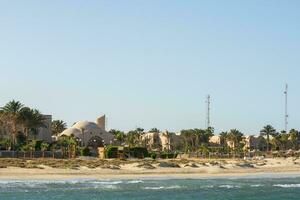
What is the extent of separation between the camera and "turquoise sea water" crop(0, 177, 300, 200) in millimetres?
39125

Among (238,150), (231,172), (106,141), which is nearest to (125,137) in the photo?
(106,141)

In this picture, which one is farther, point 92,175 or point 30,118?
point 30,118

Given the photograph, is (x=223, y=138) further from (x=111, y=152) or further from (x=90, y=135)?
Answer: (x=111, y=152)

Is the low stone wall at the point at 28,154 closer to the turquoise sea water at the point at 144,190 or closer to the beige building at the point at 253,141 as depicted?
the turquoise sea water at the point at 144,190

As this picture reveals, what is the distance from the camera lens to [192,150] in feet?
418

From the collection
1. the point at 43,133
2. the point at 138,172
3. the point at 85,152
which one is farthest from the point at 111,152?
the point at 138,172

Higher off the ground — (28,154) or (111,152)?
(111,152)

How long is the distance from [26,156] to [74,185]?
3872 cm

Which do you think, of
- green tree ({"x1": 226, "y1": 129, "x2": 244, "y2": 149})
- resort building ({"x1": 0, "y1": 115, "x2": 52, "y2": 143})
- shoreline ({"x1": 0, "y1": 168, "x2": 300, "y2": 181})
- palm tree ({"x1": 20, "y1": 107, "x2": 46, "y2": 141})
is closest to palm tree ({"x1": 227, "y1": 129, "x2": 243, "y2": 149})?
green tree ({"x1": 226, "y1": 129, "x2": 244, "y2": 149})

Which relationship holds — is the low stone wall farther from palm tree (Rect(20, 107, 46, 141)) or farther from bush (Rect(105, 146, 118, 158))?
bush (Rect(105, 146, 118, 158))

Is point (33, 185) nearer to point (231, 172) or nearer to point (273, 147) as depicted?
point (231, 172)

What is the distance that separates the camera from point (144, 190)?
143 feet

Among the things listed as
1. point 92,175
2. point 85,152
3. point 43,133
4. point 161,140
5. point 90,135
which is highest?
point 43,133

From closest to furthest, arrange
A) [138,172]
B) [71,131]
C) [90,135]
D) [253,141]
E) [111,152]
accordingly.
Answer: [138,172], [111,152], [71,131], [90,135], [253,141]
